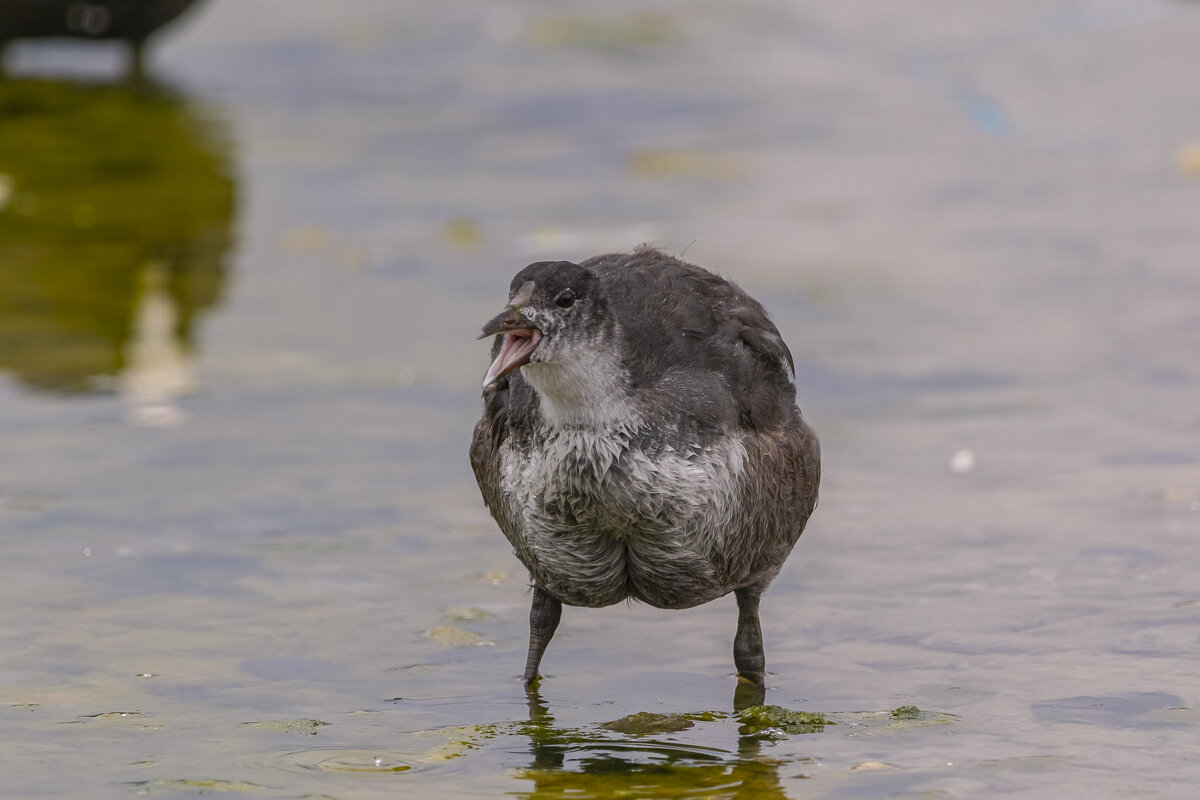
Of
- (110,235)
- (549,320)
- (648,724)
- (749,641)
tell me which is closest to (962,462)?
(749,641)

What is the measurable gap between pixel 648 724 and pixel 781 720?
492 mm

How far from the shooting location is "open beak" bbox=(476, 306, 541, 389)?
5.88 m

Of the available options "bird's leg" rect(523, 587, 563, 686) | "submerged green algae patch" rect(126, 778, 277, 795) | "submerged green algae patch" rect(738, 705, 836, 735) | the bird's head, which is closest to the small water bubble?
"submerged green algae patch" rect(738, 705, 836, 735)

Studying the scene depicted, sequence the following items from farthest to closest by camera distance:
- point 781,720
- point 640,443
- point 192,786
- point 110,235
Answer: point 110,235 → point 781,720 → point 640,443 → point 192,786

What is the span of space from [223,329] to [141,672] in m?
4.66

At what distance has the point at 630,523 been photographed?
636cm

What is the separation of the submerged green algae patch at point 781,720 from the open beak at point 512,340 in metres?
1.75

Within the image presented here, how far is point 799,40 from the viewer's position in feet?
59.9

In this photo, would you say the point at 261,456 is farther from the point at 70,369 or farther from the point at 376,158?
the point at 376,158

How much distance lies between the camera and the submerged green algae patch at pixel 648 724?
6.74 metres

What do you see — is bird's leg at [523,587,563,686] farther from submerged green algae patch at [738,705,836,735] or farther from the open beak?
the open beak

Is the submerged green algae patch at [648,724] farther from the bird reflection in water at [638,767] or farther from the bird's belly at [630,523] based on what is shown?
the bird's belly at [630,523]

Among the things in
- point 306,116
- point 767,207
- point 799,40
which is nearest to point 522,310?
point 767,207

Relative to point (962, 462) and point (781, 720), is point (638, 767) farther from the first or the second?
point (962, 462)
